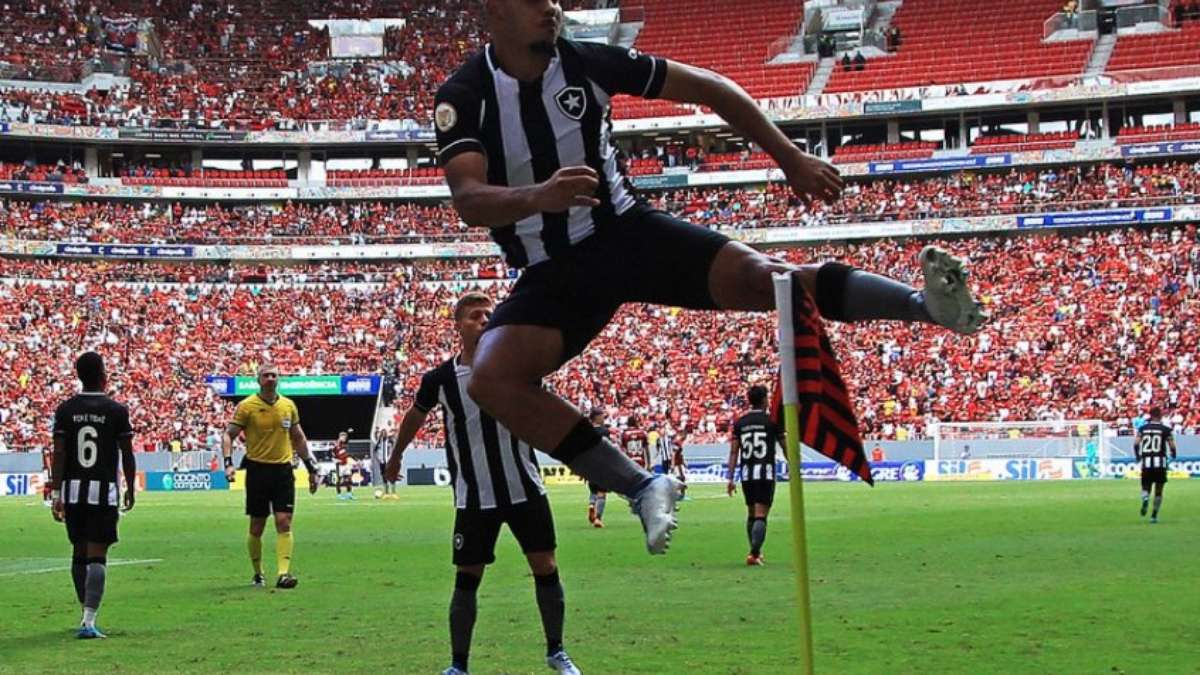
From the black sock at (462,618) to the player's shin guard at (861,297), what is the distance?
185 inches

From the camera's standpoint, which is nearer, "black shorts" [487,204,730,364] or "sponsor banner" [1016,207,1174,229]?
"black shorts" [487,204,730,364]

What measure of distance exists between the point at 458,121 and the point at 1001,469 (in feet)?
150

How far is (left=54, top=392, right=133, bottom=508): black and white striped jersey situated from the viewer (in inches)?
551

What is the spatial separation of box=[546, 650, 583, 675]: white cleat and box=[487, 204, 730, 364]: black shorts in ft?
12.8

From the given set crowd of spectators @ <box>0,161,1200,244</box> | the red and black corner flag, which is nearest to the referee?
the red and black corner flag

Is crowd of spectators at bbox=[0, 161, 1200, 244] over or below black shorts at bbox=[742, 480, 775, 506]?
over

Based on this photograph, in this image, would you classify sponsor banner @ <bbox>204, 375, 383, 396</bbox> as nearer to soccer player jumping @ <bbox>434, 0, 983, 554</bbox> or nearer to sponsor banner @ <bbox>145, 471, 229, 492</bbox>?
sponsor banner @ <bbox>145, 471, 229, 492</bbox>

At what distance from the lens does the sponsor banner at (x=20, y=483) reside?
53.3 meters

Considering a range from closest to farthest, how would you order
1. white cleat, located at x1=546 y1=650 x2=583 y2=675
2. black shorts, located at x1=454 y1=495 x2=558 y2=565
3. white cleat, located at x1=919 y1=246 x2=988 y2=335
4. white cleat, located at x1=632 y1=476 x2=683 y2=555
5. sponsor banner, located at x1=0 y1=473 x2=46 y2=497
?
white cleat, located at x1=919 y1=246 x2=988 y2=335, white cleat, located at x1=632 y1=476 x2=683 y2=555, white cleat, located at x1=546 y1=650 x2=583 y2=675, black shorts, located at x1=454 y1=495 x2=558 y2=565, sponsor banner, located at x1=0 y1=473 x2=46 y2=497

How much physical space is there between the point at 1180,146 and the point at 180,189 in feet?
144

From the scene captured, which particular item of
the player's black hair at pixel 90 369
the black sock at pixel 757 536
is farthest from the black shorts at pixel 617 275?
the black sock at pixel 757 536

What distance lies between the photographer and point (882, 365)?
188 ft

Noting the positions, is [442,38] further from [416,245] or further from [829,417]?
[829,417]

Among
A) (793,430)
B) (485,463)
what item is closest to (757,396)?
(485,463)
